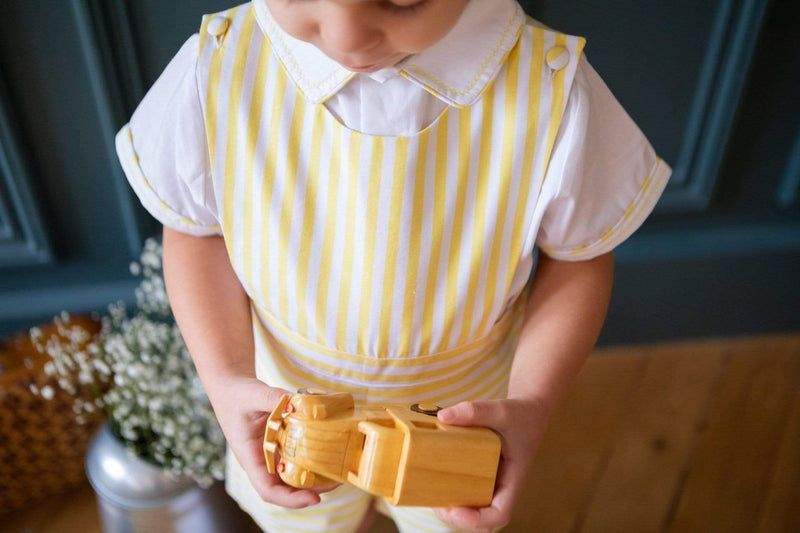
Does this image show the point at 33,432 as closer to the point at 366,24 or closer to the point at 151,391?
the point at 151,391

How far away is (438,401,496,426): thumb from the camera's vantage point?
56 centimetres

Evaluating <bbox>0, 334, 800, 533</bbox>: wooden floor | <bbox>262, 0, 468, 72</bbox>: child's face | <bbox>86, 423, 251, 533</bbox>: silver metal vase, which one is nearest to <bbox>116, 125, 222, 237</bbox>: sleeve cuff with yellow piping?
<bbox>262, 0, 468, 72</bbox>: child's face

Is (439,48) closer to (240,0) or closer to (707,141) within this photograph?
(240,0)

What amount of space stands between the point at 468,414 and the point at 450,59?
284 millimetres

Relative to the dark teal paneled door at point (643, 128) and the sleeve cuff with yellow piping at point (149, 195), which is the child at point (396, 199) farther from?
the dark teal paneled door at point (643, 128)

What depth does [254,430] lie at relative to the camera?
0.65m

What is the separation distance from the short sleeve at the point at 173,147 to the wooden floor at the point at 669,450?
0.73m

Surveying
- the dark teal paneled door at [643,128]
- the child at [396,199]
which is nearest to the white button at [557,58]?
the child at [396,199]

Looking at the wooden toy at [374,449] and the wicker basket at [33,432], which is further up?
the wooden toy at [374,449]

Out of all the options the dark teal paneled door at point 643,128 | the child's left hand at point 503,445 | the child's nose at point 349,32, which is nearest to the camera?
the child's nose at point 349,32

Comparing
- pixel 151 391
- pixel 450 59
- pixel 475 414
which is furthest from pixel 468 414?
pixel 151 391

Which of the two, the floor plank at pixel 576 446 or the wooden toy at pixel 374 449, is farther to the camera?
the floor plank at pixel 576 446

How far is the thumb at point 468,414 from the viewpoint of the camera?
56cm

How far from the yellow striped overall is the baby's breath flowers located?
0.36 meters
